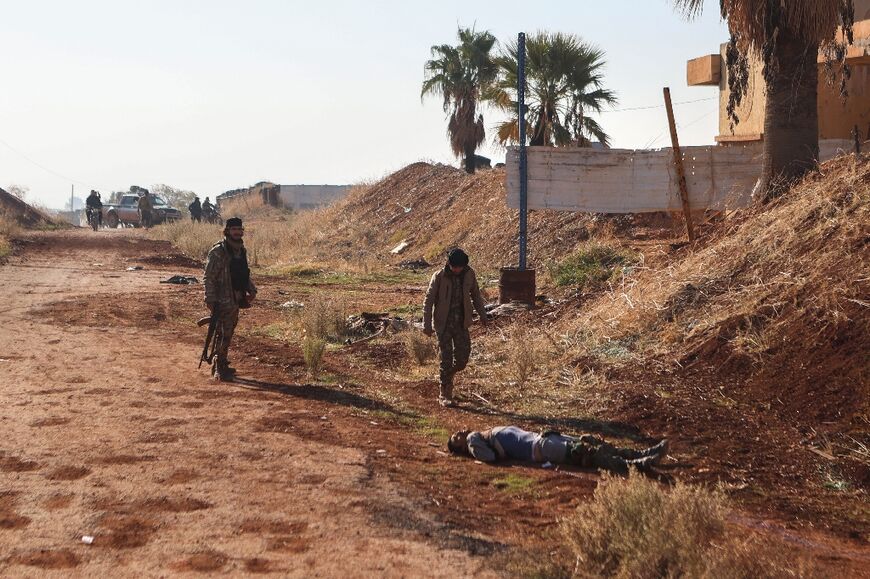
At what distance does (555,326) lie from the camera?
14.3 meters

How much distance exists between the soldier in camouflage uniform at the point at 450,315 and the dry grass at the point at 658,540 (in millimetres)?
4963

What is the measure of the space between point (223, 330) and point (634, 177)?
388 inches

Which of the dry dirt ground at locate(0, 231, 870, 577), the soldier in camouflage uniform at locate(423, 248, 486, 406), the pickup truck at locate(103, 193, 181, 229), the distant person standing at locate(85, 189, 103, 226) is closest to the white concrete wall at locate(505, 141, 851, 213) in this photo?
the dry dirt ground at locate(0, 231, 870, 577)

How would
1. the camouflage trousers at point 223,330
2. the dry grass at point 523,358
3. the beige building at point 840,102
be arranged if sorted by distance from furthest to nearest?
1. the beige building at point 840,102
2. the camouflage trousers at point 223,330
3. the dry grass at point 523,358

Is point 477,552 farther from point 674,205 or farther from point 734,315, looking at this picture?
point 674,205

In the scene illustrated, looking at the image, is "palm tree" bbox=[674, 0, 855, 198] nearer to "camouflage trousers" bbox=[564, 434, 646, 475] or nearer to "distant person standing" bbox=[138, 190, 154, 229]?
"camouflage trousers" bbox=[564, 434, 646, 475]

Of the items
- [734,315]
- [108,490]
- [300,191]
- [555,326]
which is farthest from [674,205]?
[300,191]

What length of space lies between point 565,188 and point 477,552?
14.0 meters

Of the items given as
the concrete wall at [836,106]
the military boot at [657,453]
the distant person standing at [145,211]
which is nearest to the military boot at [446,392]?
the military boot at [657,453]

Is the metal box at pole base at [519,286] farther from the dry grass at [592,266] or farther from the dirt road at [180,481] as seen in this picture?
the dirt road at [180,481]

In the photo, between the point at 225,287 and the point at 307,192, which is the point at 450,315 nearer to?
the point at 225,287

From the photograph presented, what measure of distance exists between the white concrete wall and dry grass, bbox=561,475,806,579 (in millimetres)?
12438

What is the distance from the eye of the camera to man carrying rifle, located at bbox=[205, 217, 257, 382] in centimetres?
1182

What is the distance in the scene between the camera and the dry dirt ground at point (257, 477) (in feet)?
19.2
